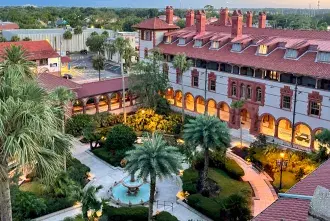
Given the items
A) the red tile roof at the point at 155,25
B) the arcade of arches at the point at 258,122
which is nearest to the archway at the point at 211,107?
the arcade of arches at the point at 258,122

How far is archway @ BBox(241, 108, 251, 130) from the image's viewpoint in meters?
46.2

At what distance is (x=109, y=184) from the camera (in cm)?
3309

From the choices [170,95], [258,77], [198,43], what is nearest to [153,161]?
[258,77]

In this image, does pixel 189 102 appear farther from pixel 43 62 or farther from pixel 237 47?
pixel 43 62

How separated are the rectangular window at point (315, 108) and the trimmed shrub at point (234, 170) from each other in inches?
396

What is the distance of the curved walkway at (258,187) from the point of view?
2968 centimetres

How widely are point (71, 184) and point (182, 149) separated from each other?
10.2m

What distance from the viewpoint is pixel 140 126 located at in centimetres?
4503

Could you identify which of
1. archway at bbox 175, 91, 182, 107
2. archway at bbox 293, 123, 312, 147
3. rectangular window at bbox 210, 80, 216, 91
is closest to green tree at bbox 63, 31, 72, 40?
archway at bbox 175, 91, 182, 107

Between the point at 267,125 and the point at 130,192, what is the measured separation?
21.4m

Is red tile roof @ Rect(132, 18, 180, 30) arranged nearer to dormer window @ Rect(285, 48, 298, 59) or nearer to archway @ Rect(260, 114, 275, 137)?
archway @ Rect(260, 114, 275, 137)

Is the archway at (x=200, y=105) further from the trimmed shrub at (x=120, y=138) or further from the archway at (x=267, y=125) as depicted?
the trimmed shrub at (x=120, y=138)

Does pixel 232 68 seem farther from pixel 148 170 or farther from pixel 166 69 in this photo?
pixel 148 170

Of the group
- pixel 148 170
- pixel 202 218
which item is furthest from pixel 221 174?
pixel 148 170
